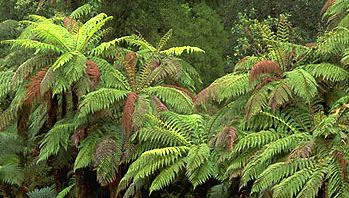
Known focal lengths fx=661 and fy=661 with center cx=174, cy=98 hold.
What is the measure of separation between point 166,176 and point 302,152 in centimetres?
145

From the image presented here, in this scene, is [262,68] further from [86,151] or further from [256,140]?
[86,151]

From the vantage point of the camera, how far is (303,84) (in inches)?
237

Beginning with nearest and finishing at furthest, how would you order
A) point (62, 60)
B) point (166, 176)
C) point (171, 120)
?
1. point (166, 176)
2. point (171, 120)
3. point (62, 60)

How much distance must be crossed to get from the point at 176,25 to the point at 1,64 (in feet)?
17.4

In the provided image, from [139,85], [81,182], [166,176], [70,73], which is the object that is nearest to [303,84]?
[166,176]

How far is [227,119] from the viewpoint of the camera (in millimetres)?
6602

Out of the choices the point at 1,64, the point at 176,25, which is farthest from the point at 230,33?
the point at 1,64

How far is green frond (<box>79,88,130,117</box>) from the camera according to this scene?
22.4ft

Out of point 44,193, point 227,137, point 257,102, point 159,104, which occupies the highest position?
point 257,102

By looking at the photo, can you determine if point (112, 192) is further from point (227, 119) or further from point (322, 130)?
point (322, 130)

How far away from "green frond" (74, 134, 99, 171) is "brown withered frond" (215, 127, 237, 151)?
1.49 m

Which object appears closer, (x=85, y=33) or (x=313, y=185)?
(x=313, y=185)

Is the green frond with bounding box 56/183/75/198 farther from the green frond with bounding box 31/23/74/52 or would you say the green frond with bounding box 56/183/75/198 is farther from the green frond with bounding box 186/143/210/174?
the green frond with bounding box 186/143/210/174

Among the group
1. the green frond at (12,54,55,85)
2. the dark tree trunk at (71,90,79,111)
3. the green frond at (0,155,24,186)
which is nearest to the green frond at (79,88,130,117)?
the dark tree trunk at (71,90,79,111)
